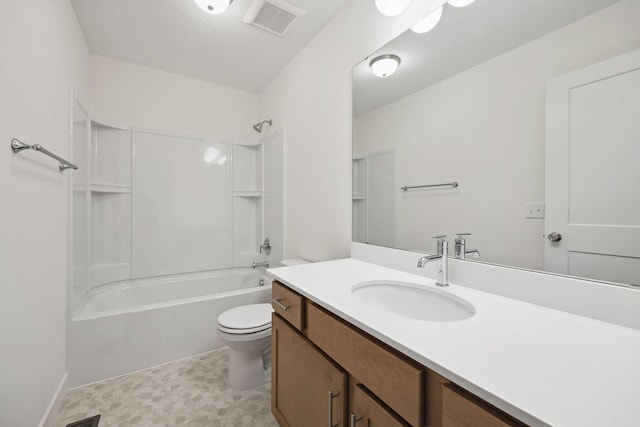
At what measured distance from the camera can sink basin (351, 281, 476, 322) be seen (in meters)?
0.97

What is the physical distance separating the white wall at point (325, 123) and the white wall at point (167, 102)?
31.6 inches

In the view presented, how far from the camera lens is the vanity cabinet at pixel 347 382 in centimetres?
53

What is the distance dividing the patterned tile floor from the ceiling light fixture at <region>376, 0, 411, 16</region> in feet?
7.07

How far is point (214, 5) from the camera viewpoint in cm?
164

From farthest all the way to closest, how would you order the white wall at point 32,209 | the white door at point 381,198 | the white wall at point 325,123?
the white wall at point 325,123, the white door at point 381,198, the white wall at point 32,209

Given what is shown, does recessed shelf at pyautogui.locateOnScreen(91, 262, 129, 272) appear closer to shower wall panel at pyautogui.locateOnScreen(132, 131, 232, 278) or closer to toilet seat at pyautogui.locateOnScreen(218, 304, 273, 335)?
shower wall panel at pyautogui.locateOnScreen(132, 131, 232, 278)

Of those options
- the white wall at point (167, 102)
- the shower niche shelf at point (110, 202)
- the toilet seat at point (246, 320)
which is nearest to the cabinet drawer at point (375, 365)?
the toilet seat at point (246, 320)

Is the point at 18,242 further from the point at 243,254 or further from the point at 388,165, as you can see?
the point at 243,254

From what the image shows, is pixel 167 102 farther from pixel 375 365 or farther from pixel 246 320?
pixel 375 365

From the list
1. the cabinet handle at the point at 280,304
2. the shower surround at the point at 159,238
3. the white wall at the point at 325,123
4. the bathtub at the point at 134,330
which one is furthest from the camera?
the shower surround at the point at 159,238

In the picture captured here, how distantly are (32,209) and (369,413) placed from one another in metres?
1.67

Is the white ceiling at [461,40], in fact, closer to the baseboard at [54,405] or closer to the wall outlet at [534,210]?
the wall outlet at [534,210]

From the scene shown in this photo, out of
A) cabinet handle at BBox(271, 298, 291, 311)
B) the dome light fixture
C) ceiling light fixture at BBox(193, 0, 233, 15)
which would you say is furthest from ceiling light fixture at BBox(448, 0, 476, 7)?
cabinet handle at BBox(271, 298, 291, 311)

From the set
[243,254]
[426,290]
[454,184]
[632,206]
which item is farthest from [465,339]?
[243,254]
